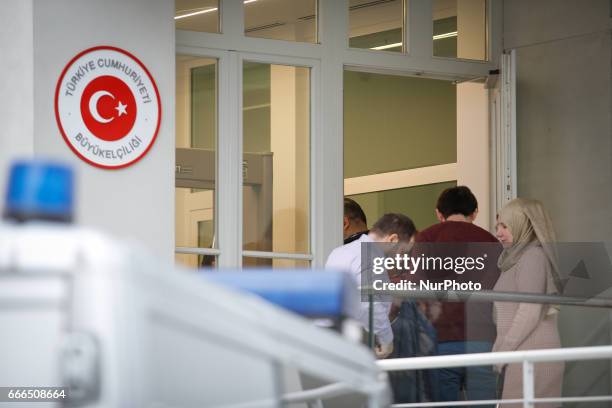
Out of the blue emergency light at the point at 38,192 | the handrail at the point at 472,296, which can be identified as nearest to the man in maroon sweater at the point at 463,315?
the handrail at the point at 472,296

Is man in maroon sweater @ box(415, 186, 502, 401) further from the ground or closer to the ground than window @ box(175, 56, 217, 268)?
closer to the ground

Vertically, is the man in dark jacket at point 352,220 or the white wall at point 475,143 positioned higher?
the white wall at point 475,143

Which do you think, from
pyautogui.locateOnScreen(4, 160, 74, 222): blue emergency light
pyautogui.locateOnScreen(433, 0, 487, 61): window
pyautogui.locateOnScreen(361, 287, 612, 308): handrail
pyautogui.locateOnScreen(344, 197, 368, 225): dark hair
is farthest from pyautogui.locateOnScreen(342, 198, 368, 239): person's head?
pyautogui.locateOnScreen(4, 160, 74, 222): blue emergency light

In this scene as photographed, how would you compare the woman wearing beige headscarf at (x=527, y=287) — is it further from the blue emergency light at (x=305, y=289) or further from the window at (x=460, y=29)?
the blue emergency light at (x=305, y=289)

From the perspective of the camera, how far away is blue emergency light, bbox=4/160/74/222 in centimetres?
190

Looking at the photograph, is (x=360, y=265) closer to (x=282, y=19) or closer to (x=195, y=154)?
(x=195, y=154)

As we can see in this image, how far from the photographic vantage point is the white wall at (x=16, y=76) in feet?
23.5

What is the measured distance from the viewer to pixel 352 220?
887 centimetres

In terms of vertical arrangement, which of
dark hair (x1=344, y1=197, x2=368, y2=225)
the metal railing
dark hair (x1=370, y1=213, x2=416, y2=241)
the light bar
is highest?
the light bar

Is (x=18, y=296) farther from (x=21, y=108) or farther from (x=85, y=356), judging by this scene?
(x=21, y=108)

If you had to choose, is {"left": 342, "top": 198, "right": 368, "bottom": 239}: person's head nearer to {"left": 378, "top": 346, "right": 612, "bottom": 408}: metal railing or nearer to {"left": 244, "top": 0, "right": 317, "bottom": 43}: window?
{"left": 244, "top": 0, "right": 317, "bottom": 43}: window

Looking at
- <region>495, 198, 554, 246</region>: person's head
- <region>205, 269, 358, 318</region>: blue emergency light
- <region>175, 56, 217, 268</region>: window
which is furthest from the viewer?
<region>175, 56, 217, 268</region>: window

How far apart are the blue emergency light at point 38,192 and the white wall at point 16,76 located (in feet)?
17.5

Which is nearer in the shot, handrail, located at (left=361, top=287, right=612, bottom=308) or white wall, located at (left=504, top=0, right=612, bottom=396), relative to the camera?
handrail, located at (left=361, top=287, right=612, bottom=308)
